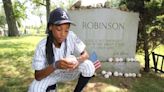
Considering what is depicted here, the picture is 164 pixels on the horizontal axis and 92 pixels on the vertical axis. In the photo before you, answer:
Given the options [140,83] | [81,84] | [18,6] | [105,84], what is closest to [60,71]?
[81,84]

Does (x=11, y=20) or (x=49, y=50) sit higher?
(x=11, y=20)

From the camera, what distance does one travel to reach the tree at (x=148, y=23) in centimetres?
704

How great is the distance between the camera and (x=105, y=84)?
6348mm

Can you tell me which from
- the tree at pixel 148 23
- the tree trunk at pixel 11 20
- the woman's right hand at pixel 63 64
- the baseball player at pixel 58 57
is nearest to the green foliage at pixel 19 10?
the tree trunk at pixel 11 20

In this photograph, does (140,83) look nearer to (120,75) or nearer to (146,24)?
(120,75)

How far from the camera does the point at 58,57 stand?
161 inches

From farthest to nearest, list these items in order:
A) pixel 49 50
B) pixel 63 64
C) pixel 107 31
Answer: pixel 107 31
pixel 49 50
pixel 63 64

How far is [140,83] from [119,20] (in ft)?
5.12

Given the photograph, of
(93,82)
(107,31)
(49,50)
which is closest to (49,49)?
(49,50)

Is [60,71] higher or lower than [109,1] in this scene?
lower

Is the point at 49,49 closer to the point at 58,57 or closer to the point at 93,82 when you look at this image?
the point at 58,57

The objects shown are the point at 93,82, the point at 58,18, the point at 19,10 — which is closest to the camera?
the point at 58,18

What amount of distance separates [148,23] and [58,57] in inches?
155

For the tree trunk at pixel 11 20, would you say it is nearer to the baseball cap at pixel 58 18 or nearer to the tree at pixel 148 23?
the tree at pixel 148 23
